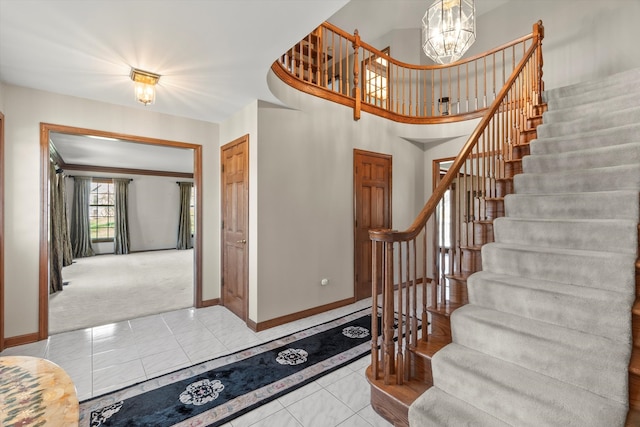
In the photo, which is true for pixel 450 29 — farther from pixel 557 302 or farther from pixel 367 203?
pixel 557 302

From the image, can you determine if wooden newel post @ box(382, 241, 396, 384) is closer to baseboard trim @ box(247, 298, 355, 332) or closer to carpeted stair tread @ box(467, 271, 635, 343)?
carpeted stair tread @ box(467, 271, 635, 343)

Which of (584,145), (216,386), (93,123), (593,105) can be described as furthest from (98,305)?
(593,105)

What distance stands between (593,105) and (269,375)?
418cm

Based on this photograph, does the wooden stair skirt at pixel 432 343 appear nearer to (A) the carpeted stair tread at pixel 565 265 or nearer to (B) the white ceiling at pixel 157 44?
(A) the carpeted stair tread at pixel 565 265

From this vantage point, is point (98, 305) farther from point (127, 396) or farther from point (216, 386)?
point (216, 386)

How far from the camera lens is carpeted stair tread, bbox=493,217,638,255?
6.02ft

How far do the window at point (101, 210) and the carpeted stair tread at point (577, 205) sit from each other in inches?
407

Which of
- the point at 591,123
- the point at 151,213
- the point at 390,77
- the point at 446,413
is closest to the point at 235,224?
the point at 446,413

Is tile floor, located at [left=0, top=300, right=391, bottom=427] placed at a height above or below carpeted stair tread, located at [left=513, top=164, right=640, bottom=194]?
below

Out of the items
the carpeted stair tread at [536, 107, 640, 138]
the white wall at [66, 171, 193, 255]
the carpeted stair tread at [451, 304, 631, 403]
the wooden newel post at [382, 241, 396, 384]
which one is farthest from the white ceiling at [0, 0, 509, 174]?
the white wall at [66, 171, 193, 255]

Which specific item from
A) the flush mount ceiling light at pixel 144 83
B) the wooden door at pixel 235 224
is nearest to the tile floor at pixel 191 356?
the wooden door at pixel 235 224

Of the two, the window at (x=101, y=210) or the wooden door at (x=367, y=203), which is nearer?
the wooden door at (x=367, y=203)

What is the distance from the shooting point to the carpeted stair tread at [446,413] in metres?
1.49

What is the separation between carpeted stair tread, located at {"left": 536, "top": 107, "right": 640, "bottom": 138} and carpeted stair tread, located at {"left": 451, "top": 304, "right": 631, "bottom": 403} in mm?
2293
